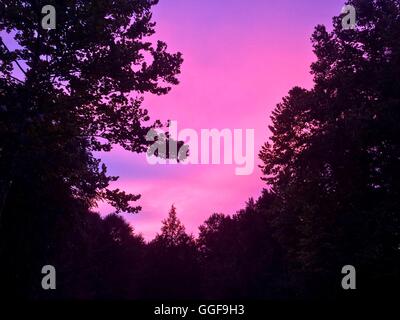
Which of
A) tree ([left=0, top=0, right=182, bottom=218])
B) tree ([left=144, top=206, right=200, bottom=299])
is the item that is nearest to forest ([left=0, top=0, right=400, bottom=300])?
tree ([left=0, top=0, right=182, bottom=218])

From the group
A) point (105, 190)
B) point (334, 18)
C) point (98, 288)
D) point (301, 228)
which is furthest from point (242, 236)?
point (105, 190)

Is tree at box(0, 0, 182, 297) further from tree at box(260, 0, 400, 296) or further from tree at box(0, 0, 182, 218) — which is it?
tree at box(260, 0, 400, 296)

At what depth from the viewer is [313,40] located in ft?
79.7

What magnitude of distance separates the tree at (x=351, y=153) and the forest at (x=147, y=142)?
65 millimetres

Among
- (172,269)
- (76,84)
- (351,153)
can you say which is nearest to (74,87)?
(76,84)

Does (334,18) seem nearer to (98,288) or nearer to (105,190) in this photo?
(105,190)

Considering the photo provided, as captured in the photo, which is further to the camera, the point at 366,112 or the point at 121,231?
the point at 121,231

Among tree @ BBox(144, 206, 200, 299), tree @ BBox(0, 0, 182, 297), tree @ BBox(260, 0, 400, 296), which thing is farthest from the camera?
tree @ BBox(144, 206, 200, 299)

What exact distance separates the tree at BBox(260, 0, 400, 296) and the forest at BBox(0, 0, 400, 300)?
0.07m

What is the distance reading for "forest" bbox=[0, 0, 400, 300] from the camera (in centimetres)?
1438

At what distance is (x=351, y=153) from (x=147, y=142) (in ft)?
36.7

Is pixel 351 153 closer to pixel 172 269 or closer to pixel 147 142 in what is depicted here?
pixel 147 142
